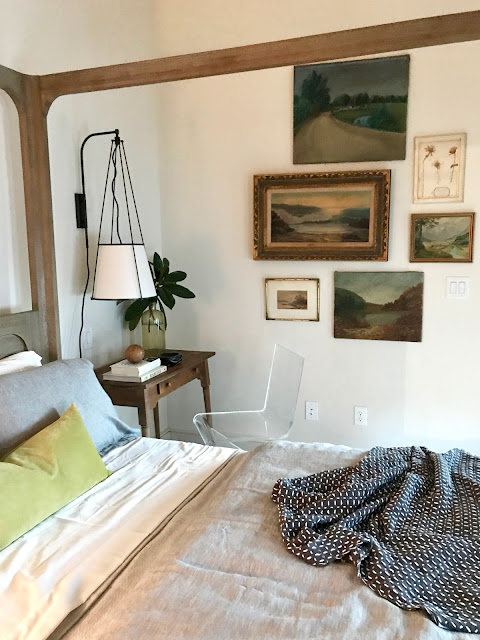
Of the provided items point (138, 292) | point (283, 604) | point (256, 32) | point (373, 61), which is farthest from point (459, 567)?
point (256, 32)

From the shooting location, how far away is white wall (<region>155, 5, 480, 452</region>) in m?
2.85

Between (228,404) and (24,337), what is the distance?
1517 millimetres

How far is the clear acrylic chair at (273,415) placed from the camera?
114 inches

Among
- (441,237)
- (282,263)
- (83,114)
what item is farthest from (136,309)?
(441,237)

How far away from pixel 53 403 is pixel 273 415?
1490 millimetres

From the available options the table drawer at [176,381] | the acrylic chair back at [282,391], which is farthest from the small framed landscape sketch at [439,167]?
the table drawer at [176,381]

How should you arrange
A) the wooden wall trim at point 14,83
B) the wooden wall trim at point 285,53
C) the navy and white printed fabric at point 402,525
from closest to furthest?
1. the navy and white printed fabric at point 402,525
2. the wooden wall trim at point 285,53
3. the wooden wall trim at point 14,83

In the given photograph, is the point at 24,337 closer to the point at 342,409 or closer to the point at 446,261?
the point at 342,409

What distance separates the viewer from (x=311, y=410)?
3.26m

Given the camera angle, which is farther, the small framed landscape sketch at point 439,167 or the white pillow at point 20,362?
the small framed landscape sketch at point 439,167

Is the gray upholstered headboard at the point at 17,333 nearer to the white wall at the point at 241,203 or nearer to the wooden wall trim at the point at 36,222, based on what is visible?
the wooden wall trim at the point at 36,222

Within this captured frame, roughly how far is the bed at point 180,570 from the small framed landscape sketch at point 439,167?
5.36 feet

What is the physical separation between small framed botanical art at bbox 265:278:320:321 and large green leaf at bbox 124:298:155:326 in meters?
0.72

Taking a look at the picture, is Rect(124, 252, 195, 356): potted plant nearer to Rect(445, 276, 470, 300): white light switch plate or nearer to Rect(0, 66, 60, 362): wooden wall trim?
Rect(0, 66, 60, 362): wooden wall trim
